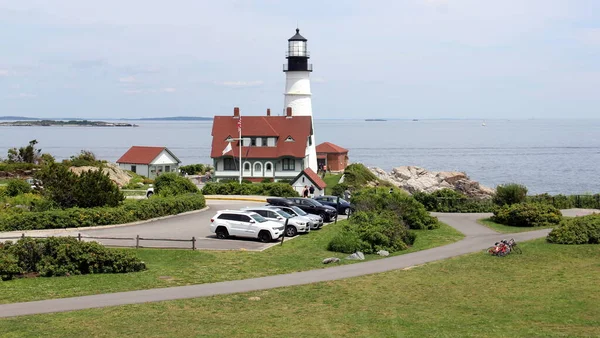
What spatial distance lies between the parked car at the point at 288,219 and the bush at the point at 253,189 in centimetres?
1716

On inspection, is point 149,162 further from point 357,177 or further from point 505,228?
point 505,228

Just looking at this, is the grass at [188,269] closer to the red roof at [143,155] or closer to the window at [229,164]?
the window at [229,164]

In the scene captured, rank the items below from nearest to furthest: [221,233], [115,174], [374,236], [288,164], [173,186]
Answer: [374,236], [221,233], [173,186], [115,174], [288,164]

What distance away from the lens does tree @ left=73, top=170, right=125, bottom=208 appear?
3572 centimetres

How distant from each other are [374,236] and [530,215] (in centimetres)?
1168

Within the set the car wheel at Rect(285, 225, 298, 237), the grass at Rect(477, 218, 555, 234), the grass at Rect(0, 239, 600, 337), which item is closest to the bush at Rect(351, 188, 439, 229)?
the grass at Rect(477, 218, 555, 234)

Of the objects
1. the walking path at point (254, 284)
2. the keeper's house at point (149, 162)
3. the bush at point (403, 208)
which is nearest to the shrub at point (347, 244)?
the walking path at point (254, 284)

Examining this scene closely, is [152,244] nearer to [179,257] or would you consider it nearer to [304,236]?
[179,257]

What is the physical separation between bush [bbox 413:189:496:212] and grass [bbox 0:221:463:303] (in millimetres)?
13516

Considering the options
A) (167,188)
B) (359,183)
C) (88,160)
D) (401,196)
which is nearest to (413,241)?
(401,196)

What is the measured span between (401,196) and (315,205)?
485 centimetres

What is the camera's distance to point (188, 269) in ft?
78.7

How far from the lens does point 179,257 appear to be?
26.1m

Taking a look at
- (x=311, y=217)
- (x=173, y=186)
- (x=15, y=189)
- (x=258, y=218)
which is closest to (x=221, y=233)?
(x=258, y=218)
